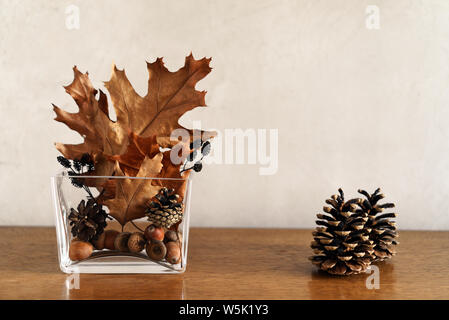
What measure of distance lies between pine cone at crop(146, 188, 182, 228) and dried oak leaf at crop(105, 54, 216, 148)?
0.25ft

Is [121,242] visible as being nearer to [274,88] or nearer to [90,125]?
[90,125]

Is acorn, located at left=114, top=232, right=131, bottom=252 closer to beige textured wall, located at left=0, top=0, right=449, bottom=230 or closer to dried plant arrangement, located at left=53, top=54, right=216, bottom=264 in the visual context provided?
dried plant arrangement, located at left=53, top=54, right=216, bottom=264

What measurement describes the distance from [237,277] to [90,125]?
1.00 feet

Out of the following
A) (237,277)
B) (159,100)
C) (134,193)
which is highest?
(159,100)

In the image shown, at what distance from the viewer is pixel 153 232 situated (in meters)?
0.63

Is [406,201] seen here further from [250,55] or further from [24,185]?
[24,185]

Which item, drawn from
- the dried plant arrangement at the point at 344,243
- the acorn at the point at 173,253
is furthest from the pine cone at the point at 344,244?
the acorn at the point at 173,253

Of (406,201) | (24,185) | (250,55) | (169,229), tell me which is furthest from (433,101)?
(24,185)

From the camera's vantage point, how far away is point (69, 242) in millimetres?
634

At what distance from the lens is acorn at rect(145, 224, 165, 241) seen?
63 centimetres

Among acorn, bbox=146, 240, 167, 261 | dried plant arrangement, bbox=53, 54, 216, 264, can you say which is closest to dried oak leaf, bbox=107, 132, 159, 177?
dried plant arrangement, bbox=53, 54, 216, 264

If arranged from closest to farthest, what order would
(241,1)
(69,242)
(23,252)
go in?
(69,242), (23,252), (241,1)

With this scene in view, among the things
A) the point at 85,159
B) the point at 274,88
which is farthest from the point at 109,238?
the point at 274,88

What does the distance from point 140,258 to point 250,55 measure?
54 centimetres
